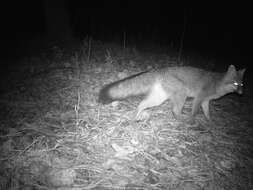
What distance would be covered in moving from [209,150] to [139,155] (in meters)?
1.43

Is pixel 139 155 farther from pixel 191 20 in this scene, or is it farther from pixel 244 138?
pixel 191 20

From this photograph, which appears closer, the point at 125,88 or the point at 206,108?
the point at 125,88

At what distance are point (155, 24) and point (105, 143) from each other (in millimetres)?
16225

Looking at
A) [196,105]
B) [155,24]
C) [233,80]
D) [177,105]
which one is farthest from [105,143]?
[155,24]

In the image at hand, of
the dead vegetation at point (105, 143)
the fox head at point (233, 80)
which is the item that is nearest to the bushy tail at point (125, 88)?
the dead vegetation at point (105, 143)

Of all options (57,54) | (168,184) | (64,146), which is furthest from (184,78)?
(57,54)

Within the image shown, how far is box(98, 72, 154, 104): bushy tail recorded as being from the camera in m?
4.71

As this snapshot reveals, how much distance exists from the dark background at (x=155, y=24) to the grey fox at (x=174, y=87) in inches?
177

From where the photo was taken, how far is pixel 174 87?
517cm

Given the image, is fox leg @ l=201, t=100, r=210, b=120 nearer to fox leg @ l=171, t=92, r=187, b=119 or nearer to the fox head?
the fox head

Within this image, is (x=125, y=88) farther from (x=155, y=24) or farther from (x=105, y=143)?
(x=155, y=24)

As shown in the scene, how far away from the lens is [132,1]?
22.5m

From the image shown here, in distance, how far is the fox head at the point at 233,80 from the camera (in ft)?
18.0

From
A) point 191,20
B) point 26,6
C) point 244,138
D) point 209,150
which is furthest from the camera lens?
point 191,20
